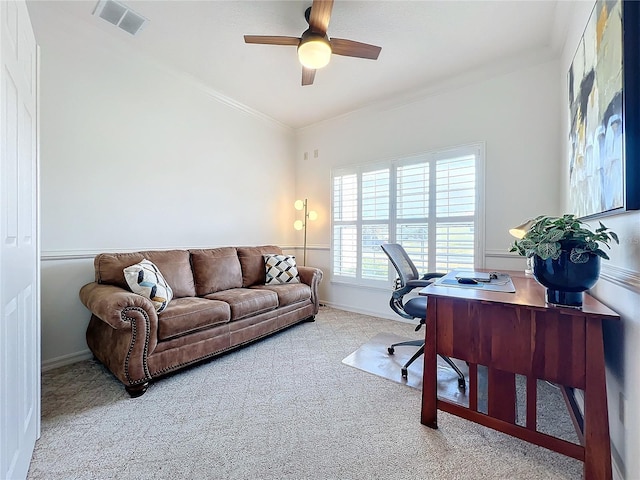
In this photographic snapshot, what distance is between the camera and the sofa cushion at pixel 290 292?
3.05 metres

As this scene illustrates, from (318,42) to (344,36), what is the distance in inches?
24.8

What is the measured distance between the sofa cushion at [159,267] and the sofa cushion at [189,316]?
0.24 meters

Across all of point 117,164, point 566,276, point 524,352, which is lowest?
point 524,352

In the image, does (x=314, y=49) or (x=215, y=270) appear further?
(x=215, y=270)

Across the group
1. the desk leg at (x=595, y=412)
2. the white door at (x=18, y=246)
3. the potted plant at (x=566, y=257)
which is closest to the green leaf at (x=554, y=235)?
the potted plant at (x=566, y=257)

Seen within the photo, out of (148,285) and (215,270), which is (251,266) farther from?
(148,285)

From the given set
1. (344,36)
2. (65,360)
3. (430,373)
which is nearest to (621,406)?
(430,373)

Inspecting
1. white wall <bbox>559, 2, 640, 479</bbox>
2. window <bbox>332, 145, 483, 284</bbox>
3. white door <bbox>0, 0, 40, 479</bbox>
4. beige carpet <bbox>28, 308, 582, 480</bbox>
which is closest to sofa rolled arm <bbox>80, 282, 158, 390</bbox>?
beige carpet <bbox>28, 308, 582, 480</bbox>

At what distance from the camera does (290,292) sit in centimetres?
315

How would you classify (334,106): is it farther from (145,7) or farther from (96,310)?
(96,310)

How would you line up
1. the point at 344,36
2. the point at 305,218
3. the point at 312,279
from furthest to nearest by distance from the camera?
the point at 305,218 < the point at 312,279 < the point at 344,36

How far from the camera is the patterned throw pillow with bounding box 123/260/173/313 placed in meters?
2.12

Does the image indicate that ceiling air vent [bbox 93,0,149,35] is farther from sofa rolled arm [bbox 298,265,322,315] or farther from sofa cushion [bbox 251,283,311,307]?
sofa rolled arm [bbox 298,265,322,315]

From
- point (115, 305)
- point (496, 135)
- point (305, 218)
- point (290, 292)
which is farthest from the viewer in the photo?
point (305, 218)
